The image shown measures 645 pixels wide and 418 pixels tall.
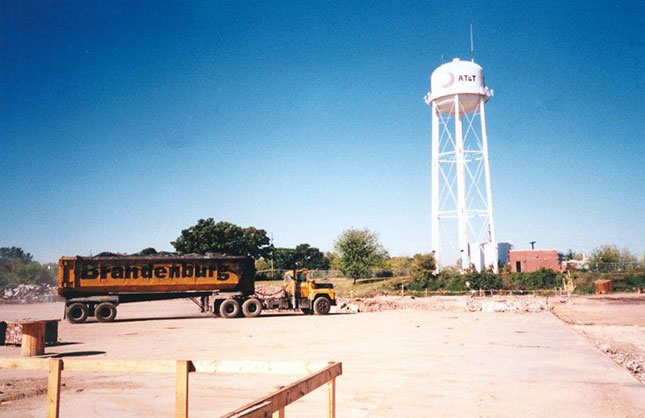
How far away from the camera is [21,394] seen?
9.06 meters

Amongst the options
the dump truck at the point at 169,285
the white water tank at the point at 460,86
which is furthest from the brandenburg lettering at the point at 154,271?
the white water tank at the point at 460,86

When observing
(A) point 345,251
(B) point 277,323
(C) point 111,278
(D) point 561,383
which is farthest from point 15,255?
(D) point 561,383

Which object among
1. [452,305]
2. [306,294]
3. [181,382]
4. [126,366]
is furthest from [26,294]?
[181,382]

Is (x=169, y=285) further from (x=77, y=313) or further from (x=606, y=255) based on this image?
(x=606, y=255)

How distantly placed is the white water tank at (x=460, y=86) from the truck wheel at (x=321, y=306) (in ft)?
93.2

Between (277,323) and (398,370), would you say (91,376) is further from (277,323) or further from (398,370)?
(277,323)

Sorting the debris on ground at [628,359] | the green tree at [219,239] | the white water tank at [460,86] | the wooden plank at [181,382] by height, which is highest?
the white water tank at [460,86]

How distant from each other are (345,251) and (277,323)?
40.2 metres

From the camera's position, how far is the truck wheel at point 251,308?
26.8 metres

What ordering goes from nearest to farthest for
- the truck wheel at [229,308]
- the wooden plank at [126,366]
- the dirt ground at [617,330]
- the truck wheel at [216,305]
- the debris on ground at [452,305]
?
the wooden plank at [126,366] < the dirt ground at [617,330] < the truck wheel at [229,308] < the truck wheel at [216,305] < the debris on ground at [452,305]

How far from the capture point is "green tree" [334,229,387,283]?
61.8 metres

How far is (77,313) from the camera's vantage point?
2467 cm

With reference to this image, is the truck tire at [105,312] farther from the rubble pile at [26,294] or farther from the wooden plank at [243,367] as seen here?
the rubble pile at [26,294]

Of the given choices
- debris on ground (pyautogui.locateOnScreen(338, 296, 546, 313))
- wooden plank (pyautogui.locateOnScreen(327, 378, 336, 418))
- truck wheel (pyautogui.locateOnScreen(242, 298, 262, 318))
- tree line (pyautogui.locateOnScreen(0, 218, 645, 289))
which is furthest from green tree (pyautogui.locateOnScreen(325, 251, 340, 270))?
wooden plank (pyautogui.locateOnScreen(327, 378, 336, 418))
